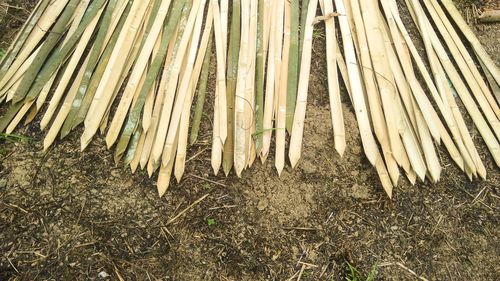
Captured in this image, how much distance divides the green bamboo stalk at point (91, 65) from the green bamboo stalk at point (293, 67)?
961 millimetres

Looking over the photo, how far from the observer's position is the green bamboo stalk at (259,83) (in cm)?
182

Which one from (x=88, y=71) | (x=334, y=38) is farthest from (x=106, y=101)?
(x=334, y=38)

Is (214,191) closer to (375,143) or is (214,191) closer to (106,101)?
(106,101)

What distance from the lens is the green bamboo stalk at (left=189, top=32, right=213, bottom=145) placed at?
6.11ft

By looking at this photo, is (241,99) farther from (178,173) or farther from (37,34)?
(37,34)

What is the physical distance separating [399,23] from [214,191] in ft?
4.76

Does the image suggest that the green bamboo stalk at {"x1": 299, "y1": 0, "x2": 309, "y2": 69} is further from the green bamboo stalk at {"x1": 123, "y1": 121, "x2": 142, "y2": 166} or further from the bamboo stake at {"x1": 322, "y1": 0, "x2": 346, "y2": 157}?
the green bamboo stalk at {"x1": 123, "y1": 121, "x2": 142, "y2": 166}

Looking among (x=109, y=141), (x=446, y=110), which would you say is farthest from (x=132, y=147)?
(x=446, y=110)

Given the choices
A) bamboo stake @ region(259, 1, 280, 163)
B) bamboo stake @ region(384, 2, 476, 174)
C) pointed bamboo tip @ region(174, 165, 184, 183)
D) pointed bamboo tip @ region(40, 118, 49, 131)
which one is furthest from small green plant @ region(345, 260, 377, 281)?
pointed bamboo tip @ region(40, 118, 49, 131)

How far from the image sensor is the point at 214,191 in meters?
1.77

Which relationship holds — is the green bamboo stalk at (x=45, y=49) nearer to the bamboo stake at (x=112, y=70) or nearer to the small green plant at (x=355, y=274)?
the bamboo stake at (x=112, y=70)

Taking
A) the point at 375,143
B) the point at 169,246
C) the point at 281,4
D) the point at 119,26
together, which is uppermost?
the point at 281,4

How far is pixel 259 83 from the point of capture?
1.91m

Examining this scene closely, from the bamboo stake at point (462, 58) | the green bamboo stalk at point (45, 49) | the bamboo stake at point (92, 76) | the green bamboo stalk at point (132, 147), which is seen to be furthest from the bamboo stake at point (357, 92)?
the green bamboo stalk at point (45, 49)
